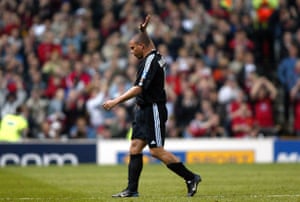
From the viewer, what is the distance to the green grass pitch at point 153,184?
11.4 meters

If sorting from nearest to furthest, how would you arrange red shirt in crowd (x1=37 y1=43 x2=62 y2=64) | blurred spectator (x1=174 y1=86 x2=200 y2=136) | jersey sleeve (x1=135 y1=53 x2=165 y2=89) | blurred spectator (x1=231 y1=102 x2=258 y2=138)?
1. jersey sleeve (x1=135 y1=53 x2=165 y2=89)
2. blurred spectator (x1=231 y1=102 x2=258 y2=138)
3. blurred spectator (x1=174 y1=86 x2=200 y2=136)
4. red shirt in crowd (x1=37 y1=43 x2=62 y2=64)

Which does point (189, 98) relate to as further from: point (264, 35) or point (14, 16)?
point (14, 16)

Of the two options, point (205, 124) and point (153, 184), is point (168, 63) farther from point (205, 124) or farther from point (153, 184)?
point (153, 184)

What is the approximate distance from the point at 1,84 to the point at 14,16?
10.2 ft

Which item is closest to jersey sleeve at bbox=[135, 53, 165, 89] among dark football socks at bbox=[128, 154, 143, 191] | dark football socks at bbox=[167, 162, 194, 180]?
dark football socks at bbox=[128, 154, 143, 191]

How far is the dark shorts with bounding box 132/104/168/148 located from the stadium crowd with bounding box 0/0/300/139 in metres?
10.7

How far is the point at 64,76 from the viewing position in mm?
23781

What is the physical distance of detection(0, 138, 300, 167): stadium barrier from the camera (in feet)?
70.4

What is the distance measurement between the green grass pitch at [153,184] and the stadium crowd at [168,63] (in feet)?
12.3

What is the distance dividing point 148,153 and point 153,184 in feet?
26.6

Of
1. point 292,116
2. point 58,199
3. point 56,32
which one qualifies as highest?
point 56,32

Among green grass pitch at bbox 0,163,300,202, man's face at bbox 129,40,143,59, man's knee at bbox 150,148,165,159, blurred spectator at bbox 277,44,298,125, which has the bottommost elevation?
green grass pitch at bbox 0,163,300,202

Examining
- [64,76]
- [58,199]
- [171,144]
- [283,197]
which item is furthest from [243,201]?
[64,76]

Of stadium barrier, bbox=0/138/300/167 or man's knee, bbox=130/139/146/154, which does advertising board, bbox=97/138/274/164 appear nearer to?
stadium barrier, bbox=0/138/300/167
